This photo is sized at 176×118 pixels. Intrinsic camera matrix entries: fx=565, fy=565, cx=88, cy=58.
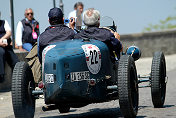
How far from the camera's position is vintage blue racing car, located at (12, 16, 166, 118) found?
6.74 metres

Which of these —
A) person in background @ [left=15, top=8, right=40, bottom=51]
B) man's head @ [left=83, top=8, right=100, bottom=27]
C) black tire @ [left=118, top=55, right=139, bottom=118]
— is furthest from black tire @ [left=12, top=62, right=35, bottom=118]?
person in background @ [left=15, top=8, right=40, bottom=51]

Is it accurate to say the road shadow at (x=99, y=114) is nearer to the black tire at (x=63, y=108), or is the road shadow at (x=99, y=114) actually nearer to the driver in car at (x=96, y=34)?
the black tire at (x=63, y=108)

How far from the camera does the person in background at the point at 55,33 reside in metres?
7.56

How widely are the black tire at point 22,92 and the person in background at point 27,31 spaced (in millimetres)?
6097

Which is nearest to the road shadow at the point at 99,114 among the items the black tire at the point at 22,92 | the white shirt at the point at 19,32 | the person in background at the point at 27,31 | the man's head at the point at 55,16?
the black tire at the point at 22,92

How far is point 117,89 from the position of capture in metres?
7.26

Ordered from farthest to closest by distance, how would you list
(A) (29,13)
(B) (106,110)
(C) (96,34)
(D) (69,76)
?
(A) (29,13) → (B) (106,110) → (C) (96,34) → (D) (69,76)

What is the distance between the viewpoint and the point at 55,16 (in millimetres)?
7672

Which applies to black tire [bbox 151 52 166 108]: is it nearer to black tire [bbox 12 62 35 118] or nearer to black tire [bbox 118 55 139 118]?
black tire [bbox 118 55 139 118]

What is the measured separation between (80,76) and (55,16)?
1.21 meters

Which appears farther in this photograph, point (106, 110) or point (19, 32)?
point (19, 32)

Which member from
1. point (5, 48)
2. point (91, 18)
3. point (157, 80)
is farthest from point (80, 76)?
point (5, 48)

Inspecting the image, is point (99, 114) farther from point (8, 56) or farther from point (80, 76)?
point (8, 56)

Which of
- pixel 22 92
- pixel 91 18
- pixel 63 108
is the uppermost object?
pixel 91 18
